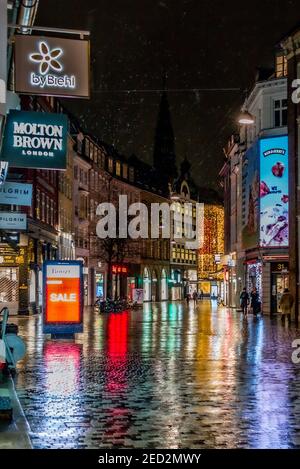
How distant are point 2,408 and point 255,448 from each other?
11.2 ft

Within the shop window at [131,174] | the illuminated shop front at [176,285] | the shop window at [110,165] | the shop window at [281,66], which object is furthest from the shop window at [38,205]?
the illuminated shop front at [176,285]

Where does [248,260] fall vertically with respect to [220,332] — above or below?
above

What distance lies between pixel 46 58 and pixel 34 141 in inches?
117

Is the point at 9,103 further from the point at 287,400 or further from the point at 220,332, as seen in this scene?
the point at 220,332

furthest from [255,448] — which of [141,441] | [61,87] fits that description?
[61,87]

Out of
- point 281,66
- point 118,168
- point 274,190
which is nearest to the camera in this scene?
point 274,190

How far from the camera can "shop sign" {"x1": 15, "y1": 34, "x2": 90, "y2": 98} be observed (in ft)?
42.0

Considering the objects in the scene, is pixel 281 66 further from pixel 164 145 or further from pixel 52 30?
pixel 164 145

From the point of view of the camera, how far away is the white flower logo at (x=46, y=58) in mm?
12773

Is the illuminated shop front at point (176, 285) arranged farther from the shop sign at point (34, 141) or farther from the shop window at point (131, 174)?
the shop sign at point (34, 141)

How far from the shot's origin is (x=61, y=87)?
1315 cm

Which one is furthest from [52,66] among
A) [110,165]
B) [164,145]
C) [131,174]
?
[164,145]

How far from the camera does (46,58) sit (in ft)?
42.1

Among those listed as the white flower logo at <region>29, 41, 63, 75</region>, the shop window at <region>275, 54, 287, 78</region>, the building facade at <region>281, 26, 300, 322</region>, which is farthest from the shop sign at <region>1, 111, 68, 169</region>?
the shop window at <region>275, 54, 287, 78</region>
